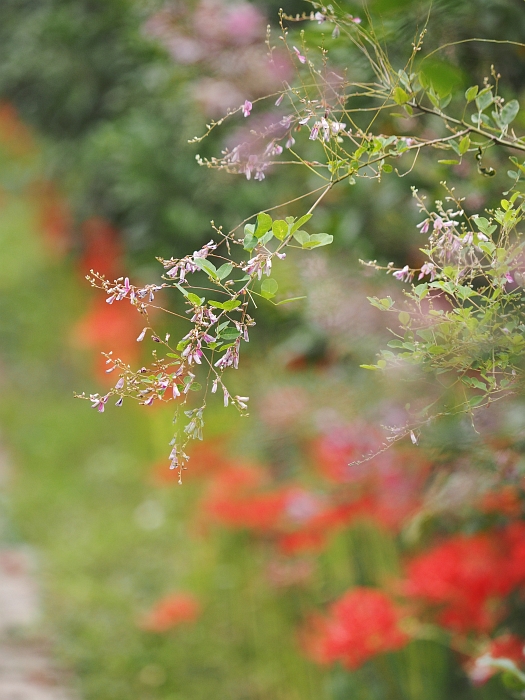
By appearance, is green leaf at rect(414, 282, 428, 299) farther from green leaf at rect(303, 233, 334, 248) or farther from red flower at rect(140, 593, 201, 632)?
red flower at rect(140, 593, 201, 632)

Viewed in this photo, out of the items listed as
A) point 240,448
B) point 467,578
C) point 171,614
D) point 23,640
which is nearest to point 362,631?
point 467,578

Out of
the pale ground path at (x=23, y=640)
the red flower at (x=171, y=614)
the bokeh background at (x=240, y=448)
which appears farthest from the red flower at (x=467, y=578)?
the pale ground path at (x=23, y=640)

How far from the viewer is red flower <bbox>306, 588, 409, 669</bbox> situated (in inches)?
66.5

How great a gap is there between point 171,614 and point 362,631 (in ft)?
3.77

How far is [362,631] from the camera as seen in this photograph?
5.57 feet

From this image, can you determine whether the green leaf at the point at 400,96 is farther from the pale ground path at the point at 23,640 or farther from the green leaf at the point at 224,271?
the pale ground path at the point at 23,640

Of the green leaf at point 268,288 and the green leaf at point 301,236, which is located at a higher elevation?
the green leaf at point 301,236

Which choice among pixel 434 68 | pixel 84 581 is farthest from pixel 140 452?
pixel 434 68

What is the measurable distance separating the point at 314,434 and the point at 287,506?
→ 0.33 meters

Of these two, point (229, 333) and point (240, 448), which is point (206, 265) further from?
point (240, 448)

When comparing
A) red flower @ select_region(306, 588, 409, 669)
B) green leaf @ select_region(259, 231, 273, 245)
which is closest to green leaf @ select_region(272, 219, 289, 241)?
green leaf @ select_region(259, 231, 273, 245)

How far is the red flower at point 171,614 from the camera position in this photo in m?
2.68

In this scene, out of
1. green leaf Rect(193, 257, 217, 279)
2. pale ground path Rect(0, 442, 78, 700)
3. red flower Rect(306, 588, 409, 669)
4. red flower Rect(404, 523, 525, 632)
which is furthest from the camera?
pale ground path Rect(0, 442, 78, 700)

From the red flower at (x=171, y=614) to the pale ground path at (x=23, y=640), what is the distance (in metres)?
0.33
